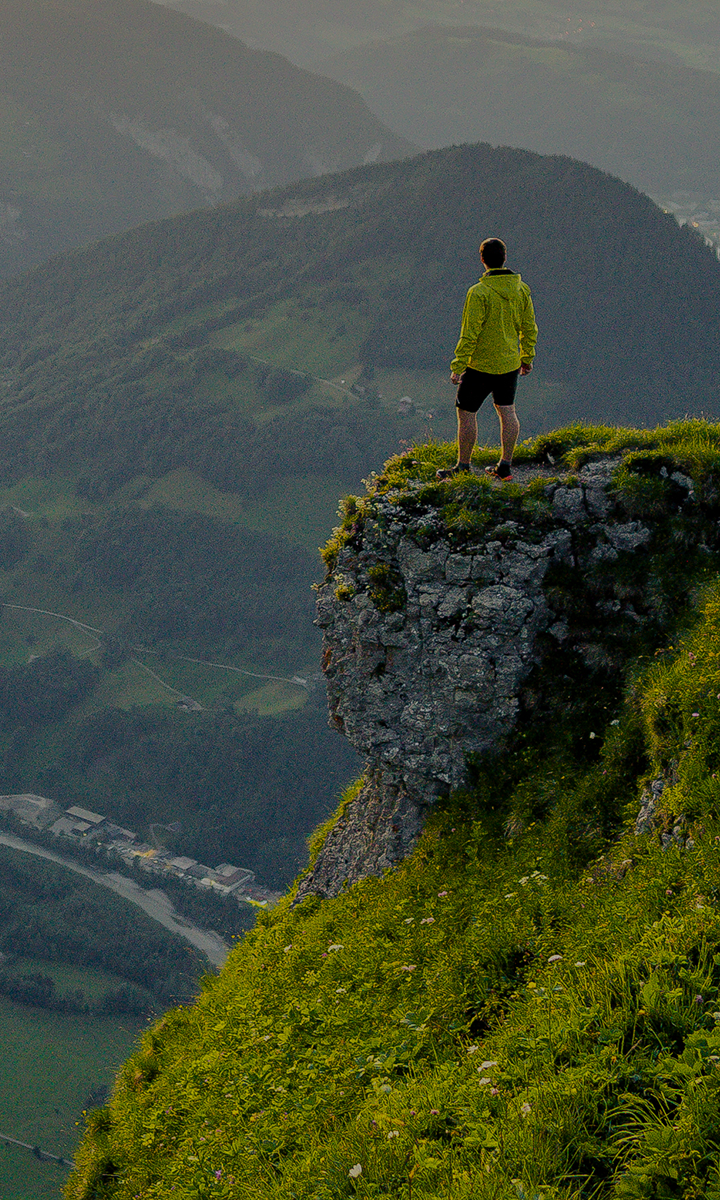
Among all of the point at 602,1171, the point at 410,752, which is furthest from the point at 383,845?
the point at 602,1171

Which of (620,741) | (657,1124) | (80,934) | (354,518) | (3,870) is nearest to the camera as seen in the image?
(657,1124)

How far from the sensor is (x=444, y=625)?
13.0 meters

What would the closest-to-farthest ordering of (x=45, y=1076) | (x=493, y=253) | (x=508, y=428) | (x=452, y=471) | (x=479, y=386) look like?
(x=493, y=253) → (x=479, y=386) → (x=508, y=428) → (x=452, y=471) → (x=45, y=1076)

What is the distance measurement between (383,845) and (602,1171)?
7984 millimetres

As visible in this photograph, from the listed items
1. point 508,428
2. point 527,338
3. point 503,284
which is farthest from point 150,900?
point 503,284

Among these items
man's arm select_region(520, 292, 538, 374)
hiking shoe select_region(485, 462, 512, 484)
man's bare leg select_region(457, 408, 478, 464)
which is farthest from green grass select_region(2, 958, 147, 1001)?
man's arm select_region(520, 292, 538, 374)

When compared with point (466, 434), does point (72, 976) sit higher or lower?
lower

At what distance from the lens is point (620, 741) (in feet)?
36.2

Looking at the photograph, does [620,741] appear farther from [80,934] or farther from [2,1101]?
[80,934]

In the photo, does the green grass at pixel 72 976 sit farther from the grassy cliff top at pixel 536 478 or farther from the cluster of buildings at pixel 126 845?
the grassy cliff top at pixel 536 478

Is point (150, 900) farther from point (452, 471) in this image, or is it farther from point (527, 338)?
point (527, 338)

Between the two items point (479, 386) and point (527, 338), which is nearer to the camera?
point (479, 386)

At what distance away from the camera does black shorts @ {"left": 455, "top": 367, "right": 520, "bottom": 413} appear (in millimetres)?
13219

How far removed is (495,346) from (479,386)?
585 mm
